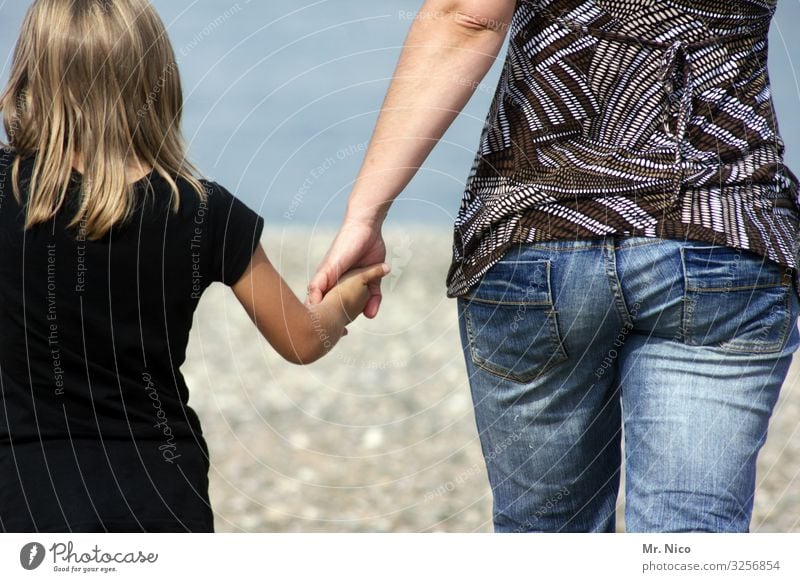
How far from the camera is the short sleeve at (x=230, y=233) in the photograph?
1.57m

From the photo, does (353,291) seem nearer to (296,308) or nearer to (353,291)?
(353,291)

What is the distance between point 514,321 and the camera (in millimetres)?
1394

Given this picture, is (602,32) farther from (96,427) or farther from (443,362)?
(443,362)

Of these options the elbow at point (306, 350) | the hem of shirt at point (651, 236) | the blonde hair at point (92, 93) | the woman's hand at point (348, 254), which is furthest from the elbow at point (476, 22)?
the elbow at point (306, 350)

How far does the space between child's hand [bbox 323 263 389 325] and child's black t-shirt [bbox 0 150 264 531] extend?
279 millimetres

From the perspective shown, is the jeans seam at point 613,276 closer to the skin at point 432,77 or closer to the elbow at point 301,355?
the skin at point 432,77

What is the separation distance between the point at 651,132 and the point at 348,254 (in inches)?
22.2

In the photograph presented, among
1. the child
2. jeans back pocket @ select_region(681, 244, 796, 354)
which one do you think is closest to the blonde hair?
the child

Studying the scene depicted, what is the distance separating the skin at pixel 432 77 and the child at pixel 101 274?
297 mm

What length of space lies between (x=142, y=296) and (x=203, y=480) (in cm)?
31

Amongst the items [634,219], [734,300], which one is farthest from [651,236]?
[734,300]

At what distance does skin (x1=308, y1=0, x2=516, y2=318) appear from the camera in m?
1.40
